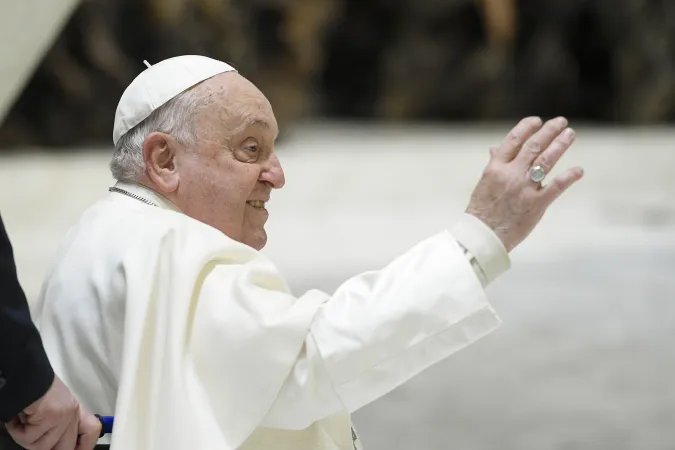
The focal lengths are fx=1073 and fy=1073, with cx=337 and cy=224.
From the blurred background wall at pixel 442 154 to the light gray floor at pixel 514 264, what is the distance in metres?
0.02

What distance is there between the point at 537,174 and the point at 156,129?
2.36 feet

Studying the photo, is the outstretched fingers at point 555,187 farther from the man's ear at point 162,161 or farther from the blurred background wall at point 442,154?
the blurred background wall at point 442,154

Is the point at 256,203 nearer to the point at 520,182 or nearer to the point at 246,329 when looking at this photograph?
the point at 246,329

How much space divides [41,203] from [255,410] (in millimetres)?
6898

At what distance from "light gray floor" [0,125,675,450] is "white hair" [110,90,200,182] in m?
2.29

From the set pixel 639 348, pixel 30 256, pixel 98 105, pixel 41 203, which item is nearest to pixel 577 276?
pixel 639 348

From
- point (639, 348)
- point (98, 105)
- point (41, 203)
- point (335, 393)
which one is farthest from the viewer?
point (98, 105)

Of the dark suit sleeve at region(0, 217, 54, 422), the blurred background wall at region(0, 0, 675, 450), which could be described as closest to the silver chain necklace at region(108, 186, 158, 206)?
the dark suit sleeve at region(0, 217, 54, 422)

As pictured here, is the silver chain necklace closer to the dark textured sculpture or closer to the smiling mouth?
the smiling mouth

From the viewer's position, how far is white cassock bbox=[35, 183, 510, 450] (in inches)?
70.2

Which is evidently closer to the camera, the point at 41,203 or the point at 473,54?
the point at 41,203

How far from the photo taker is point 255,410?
1819 mm

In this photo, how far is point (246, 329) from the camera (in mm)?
1779

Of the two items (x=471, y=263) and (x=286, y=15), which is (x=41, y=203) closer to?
(x=286, y=15)
